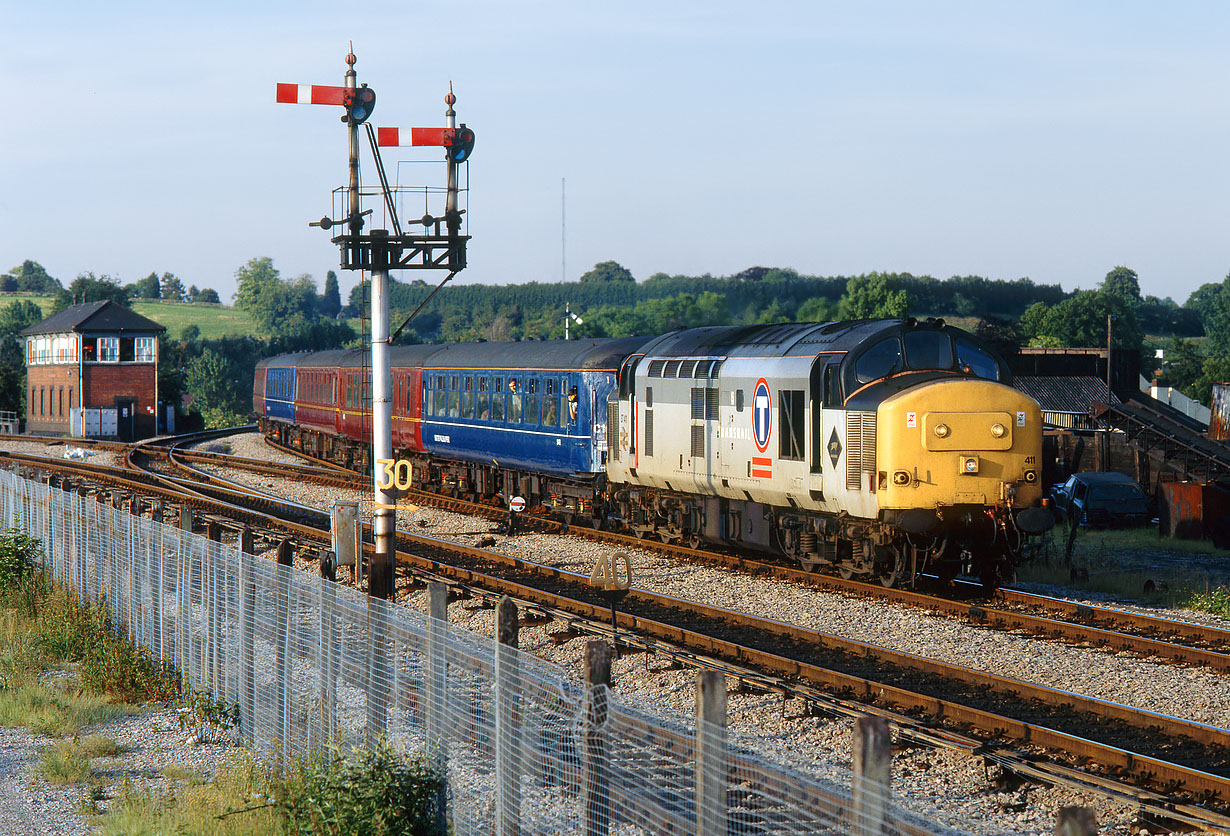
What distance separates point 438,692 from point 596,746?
68.6 inches

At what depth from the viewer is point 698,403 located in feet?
70.7

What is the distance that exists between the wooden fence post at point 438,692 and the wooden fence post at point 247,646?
3.43 meters

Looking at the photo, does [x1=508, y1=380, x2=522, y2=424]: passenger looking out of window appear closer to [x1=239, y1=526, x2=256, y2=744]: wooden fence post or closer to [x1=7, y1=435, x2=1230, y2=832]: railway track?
[x1=7, y1=435, x2=1230, y2=832]: railway track

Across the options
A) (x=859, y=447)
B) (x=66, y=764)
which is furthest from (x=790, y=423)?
(x=66, y=764)

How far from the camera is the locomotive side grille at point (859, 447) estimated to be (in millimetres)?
17062

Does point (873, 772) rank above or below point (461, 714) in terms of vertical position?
above

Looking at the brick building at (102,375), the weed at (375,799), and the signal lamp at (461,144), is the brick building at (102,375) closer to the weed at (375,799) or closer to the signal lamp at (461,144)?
the signal lamp at (461,144)

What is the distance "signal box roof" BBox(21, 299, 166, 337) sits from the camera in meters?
72.4

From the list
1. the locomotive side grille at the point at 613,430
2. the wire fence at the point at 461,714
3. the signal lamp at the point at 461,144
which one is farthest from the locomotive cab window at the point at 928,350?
the wire fence at the point at 461,714

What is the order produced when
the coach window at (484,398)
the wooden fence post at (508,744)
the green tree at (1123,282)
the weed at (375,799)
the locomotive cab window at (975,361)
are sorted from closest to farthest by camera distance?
the wooden fence post at (508,744), the weed at (375,799), the locomotive cab window at (975,361), the coach window at (484,398), the green tree at (1123,282)

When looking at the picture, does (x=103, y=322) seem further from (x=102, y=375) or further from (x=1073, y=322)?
(x=1073, y=322)

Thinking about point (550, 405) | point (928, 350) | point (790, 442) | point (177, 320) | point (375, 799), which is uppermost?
point (177, 320)

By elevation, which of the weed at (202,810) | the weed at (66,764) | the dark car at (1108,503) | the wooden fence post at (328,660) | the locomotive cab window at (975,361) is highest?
the locomotive cab window at (975,361)

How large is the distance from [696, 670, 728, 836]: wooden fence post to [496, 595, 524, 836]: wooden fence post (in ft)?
4.95
